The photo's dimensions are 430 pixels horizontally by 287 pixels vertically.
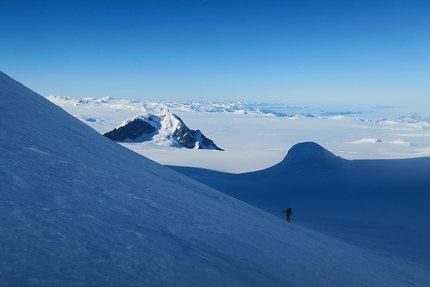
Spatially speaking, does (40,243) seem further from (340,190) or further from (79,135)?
(340,190)

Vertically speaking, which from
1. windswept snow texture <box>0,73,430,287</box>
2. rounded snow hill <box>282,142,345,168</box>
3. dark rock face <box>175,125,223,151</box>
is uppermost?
dark rock face <box>175,125,223,151</box>

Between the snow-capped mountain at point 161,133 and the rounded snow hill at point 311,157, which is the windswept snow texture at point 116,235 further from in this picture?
the snow-capped mountain at point 161,133

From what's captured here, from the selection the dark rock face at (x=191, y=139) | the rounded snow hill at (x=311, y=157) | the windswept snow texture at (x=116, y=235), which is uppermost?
the dark rock face at (x=191, y=139)

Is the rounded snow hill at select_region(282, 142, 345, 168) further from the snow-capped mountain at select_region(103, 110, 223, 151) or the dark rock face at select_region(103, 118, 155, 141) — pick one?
the dark rock face at select_region(103, 118, 155, 141)

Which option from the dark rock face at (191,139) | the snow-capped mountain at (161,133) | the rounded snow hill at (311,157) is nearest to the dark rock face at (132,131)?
the snow-capped mountain at (161,133)

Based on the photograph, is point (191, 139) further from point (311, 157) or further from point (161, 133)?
point (311, 157)

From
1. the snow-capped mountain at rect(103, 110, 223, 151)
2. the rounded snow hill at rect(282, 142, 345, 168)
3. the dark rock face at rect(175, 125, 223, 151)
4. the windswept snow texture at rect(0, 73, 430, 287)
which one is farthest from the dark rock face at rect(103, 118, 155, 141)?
the windswept snow texture at rect(0, 73, 430, 287)

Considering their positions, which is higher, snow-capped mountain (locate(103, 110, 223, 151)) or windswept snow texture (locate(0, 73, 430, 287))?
snow-capped mountain (locate(103, 110, 223, 151))
